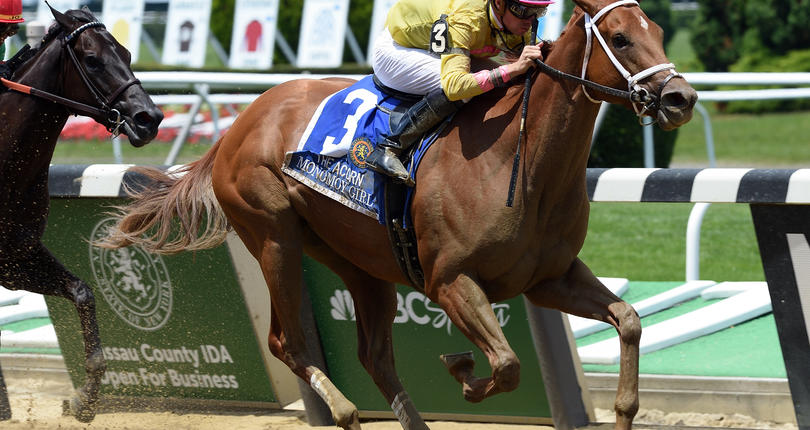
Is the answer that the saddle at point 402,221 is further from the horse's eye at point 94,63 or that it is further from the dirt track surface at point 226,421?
the horse's eye at point 94,63

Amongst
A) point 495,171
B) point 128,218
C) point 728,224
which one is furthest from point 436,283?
point 728,224

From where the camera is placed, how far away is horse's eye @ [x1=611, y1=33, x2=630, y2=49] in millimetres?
3420

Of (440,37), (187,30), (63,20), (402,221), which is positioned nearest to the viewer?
(440,37)

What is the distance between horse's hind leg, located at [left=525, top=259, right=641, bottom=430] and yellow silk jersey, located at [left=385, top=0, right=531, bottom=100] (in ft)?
2.34

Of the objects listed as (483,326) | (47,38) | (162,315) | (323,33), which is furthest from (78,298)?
(323,33)

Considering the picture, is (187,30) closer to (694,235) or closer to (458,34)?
(694,235)

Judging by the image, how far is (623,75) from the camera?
3.41 metres

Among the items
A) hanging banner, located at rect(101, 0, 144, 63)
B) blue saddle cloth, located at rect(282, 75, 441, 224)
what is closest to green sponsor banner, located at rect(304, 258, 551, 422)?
blue saddle cloth, located at rect(282, 75, 441, 224)

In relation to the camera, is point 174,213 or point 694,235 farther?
point 694,235

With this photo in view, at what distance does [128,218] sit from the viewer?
16.2 ft

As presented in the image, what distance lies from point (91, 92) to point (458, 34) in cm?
Answer: 172

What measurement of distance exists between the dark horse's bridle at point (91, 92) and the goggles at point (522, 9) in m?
1.72

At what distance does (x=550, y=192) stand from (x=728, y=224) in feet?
17.2

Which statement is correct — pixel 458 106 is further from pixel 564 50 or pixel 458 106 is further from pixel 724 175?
pixel 724 175
